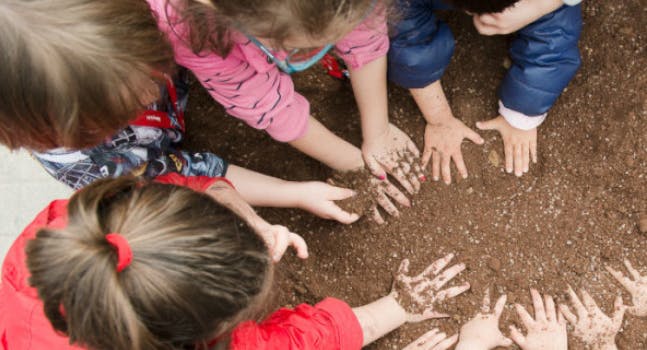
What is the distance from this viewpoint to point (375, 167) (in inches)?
59.1

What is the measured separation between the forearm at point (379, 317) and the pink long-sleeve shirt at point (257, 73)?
436 millimetres

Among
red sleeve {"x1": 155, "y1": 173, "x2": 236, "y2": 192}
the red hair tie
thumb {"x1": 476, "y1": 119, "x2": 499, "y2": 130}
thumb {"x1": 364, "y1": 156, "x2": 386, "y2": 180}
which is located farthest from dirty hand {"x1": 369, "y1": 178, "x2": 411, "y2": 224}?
the red hair tie

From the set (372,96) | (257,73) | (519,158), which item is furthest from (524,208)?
(257,73)

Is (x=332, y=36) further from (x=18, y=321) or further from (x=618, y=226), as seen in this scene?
(x=618, y=226)

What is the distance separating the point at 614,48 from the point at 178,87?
1.02 metres

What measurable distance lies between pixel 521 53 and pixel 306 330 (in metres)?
0.75

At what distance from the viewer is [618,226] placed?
4.72 feet

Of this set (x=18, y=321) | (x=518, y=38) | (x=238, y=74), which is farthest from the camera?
(x=518, y=38)

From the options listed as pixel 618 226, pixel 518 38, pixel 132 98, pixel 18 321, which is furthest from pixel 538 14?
pixel 18 321

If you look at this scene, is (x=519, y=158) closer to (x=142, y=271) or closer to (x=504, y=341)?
(x=504, y=341)

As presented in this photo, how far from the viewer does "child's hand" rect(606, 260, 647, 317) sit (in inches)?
55.2

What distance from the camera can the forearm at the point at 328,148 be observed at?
4.64 feet

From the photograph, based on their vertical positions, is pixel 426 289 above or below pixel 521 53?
→ below

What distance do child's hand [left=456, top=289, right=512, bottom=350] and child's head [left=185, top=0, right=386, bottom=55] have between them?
32.3 inches
